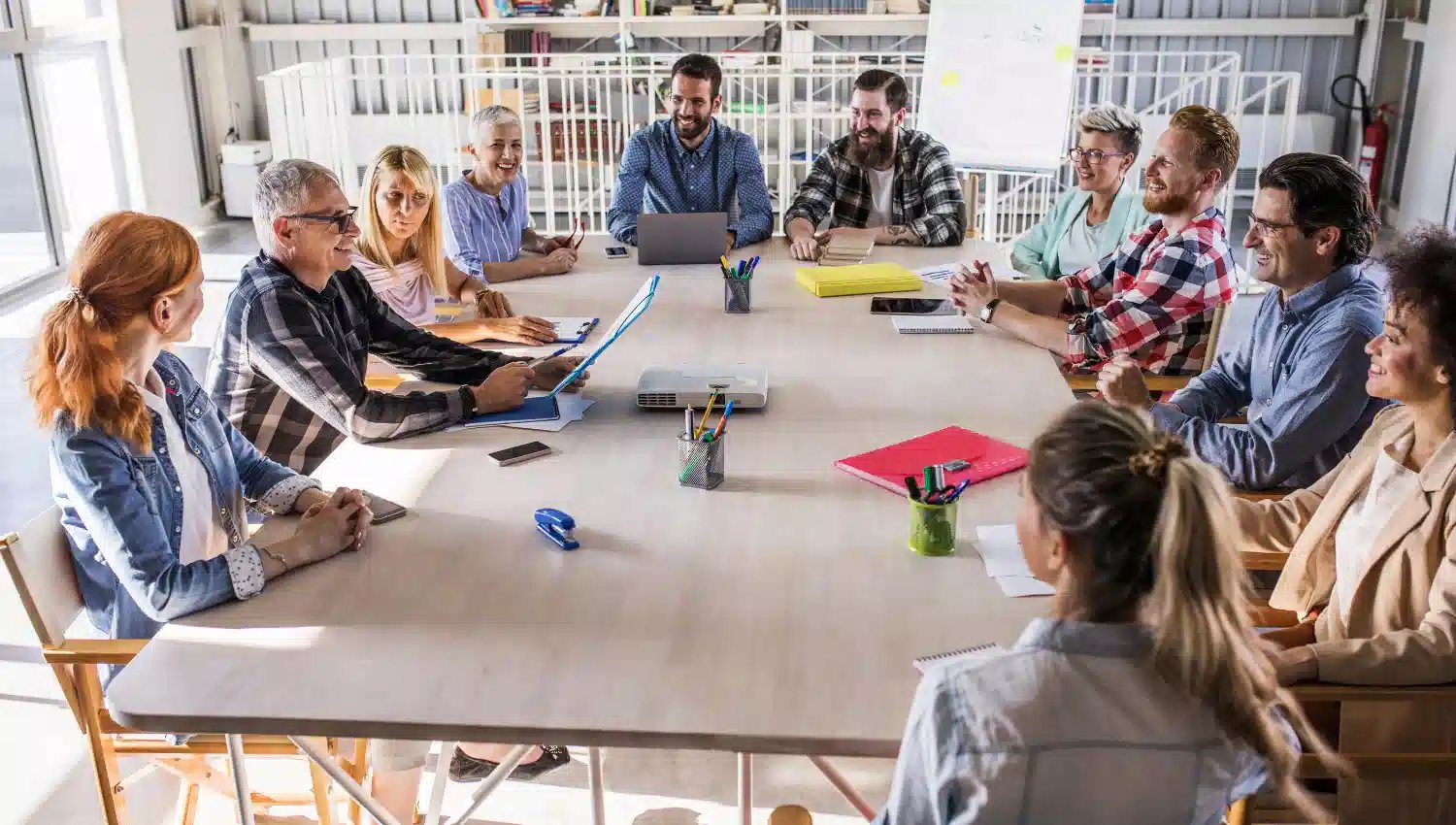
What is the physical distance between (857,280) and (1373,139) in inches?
229

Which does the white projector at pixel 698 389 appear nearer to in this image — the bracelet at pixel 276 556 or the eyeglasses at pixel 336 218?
the eyeglasses at pixel 336 218

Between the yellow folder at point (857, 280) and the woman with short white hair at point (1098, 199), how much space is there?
0.63 m

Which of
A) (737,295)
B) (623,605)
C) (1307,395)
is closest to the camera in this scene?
(623,605)

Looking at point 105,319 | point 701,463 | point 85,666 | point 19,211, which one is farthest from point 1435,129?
point 19,211

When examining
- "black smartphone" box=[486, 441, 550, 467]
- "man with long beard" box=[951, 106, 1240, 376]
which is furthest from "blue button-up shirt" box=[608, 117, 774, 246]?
"black smartphone" box=[486, 441, 550, 467]

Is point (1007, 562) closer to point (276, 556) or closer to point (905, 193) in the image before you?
point (276, 556)

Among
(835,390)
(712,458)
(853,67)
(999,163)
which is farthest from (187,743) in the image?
(853,67)

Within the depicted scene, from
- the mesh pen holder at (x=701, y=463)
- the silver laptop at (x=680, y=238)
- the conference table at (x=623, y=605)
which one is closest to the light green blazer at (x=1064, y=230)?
the silver laptop at (x=680, y=238)

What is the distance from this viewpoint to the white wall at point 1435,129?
6.93m

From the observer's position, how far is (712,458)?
2098 millimetres

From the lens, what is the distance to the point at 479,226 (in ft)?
12.5

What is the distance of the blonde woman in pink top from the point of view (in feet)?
10.4

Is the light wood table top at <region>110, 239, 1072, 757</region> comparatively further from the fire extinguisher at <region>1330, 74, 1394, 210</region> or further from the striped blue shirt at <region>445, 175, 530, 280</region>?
the fire extinguisher at <region>1330, 74, 1394, 210</region>

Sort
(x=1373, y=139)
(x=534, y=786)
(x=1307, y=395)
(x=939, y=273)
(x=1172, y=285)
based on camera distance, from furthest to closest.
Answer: (x=1373, y=139) < (x=939, y=273) < (x=1172, y=285) < (x=534, y=786) < (x=1307, y=395)
